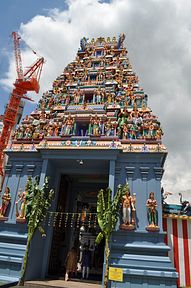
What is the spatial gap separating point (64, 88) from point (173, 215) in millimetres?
10653

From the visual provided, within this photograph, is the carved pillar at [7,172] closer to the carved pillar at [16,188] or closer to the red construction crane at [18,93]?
the carved pillar at [16,188]

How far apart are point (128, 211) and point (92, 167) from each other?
363 centimetres

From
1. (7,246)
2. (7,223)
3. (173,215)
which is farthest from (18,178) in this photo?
(173,215)

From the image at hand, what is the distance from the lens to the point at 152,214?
10.6 m

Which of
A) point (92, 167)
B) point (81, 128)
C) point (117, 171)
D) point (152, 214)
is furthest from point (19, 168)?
point (152, 214)

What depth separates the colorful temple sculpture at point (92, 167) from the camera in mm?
10273

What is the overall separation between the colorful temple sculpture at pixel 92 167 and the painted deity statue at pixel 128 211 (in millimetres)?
44

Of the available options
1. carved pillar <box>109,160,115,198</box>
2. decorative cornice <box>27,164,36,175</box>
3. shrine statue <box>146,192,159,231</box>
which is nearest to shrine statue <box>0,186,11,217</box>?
decorative cornice <box>27,164,36,175</box>

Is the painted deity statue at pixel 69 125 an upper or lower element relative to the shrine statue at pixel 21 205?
upper

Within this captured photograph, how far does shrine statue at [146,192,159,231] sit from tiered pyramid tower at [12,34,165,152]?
2.63m

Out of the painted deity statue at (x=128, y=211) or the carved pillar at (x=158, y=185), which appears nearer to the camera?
the painted deity statue at (x=128, y=211)

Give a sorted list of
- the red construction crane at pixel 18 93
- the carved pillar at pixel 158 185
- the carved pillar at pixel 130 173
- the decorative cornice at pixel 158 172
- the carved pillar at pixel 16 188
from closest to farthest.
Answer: the carved pillar at pixel 158 185
the decorative cornice at pixel 158 172
the carved pillar at pixel 130 173
the carved pillar at pixel 16 188
the red construction crane at pixel 18 93

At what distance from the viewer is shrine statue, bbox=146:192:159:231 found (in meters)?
10.3

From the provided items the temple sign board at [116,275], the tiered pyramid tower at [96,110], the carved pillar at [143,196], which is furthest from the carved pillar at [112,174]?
the temple sign board at [116,275]
